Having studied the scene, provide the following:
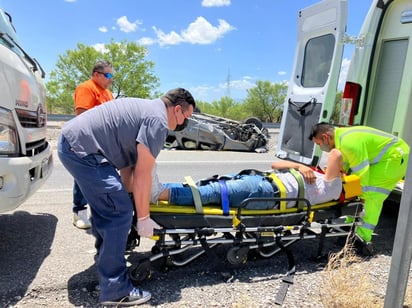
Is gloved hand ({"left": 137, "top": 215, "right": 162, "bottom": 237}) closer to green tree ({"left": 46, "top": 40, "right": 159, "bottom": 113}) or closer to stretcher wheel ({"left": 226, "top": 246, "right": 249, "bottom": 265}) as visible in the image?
stretcher wheel ({"left": 226, "top": 246, "right": 249, "bottom": 265})

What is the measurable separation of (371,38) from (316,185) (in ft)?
6.96

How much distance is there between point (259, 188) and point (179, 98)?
1.15m

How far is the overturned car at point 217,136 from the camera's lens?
11.5 metres

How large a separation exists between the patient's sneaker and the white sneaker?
159cm

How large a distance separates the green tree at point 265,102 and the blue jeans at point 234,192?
3188cm

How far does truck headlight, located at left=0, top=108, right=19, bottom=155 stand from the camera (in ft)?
7.90

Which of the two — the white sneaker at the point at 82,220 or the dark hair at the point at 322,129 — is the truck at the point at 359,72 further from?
the white sneaker at the point at 82,220

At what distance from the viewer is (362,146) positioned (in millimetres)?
3303

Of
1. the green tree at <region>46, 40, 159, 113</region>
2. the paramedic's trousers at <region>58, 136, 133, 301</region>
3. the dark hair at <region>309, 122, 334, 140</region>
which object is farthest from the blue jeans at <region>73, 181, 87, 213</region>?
the green tree at <region>46, 40, 159, 113</region>

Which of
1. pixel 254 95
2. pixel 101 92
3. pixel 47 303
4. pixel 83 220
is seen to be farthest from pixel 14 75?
pixel 254 95

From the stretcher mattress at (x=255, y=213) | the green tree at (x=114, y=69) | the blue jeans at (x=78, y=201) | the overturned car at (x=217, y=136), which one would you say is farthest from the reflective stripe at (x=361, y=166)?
the green tree at (x=114, y=69)

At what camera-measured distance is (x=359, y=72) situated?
14.0 ft

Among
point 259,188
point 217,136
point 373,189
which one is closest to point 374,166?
point 373,189

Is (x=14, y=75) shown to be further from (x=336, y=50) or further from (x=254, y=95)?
(x=254, y=95)
